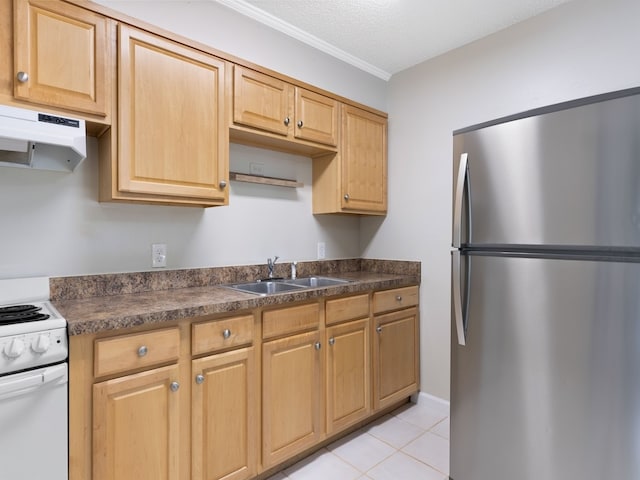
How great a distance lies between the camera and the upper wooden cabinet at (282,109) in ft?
6.23

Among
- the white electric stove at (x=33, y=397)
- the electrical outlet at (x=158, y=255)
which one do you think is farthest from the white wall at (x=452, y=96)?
the white electric stove at (x=33, y=397)

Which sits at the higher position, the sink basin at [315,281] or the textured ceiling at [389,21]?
the textured ceiling at [389,21]

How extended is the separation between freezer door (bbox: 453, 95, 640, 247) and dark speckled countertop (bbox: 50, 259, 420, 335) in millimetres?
936

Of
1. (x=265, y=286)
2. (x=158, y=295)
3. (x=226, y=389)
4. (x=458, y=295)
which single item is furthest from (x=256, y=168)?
(x=458, y=295)

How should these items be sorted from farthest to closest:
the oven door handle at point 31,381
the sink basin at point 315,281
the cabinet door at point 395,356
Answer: the sink basin at point 315,281
the cabinet door at point 395,356
the oven door handle at point 31,381

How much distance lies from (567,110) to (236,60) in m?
1.56

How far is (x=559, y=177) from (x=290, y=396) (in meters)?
1.56

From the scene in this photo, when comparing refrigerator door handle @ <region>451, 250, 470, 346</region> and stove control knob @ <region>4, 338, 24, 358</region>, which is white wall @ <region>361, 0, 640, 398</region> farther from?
stove control knob @ <region>4, 338, 24, 358</region>

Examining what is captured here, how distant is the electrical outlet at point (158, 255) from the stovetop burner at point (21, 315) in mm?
586

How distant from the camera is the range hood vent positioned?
45.6 inches

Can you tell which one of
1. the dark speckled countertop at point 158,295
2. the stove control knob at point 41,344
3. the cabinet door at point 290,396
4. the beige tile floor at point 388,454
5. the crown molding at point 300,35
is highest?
the crown molding at point 300,35

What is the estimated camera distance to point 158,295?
1702 mm

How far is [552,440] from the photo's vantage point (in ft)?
4.29

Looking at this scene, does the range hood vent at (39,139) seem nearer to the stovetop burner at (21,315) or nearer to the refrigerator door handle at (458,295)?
the stovetop burner at (21,315)
